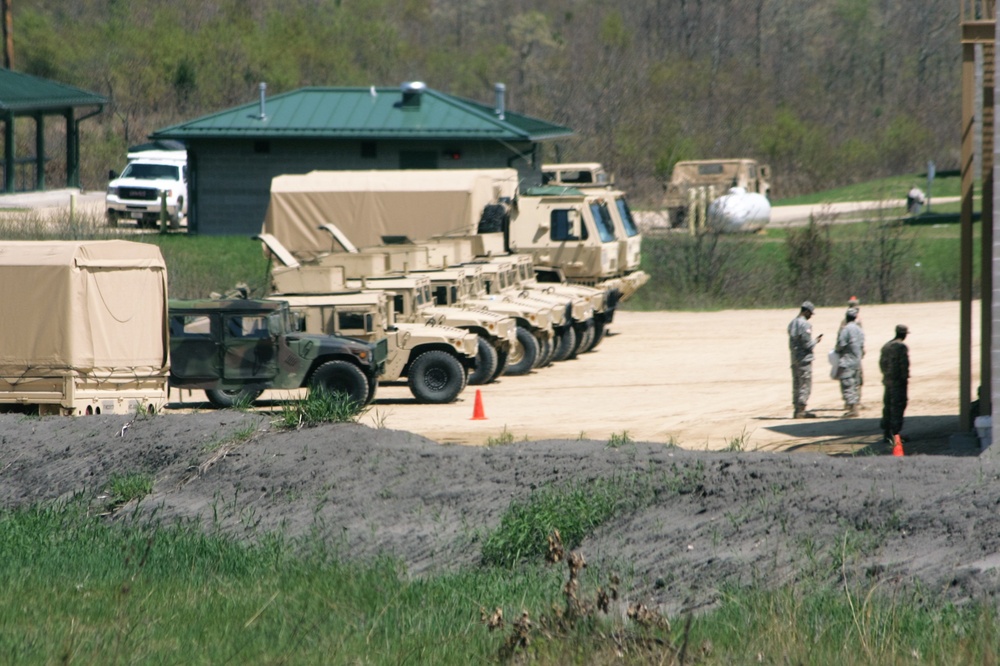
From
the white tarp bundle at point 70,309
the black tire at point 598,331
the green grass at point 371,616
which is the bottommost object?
the green grass at point 371,616

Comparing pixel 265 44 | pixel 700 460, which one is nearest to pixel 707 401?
pixel 700 460

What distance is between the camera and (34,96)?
38.9 meters

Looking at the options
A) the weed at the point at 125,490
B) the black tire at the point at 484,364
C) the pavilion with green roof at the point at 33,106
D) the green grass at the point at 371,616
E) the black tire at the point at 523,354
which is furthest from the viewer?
the pavilion with green roof at the point at 33,106

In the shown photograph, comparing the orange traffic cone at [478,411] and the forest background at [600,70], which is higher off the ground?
the forest background at [600,70]

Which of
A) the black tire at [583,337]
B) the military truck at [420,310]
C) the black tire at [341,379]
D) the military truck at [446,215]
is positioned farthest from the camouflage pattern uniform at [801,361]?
the military truck at [446,215]

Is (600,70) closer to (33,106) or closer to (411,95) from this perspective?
(411,95)

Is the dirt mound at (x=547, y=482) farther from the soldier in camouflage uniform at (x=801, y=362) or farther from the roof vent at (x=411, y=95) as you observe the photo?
the roof vent at (x=411, y=95)

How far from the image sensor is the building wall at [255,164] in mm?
36000

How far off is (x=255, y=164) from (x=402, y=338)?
18.4 metres

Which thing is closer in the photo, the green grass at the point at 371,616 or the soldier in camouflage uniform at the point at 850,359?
the green grass at the point at 371,616

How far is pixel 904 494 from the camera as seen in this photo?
9430 millimetres

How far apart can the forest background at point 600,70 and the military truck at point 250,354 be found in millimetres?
29654

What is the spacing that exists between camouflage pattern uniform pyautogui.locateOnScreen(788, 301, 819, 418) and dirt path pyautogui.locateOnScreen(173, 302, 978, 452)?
299mm

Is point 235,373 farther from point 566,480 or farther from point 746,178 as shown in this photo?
point 746,178
